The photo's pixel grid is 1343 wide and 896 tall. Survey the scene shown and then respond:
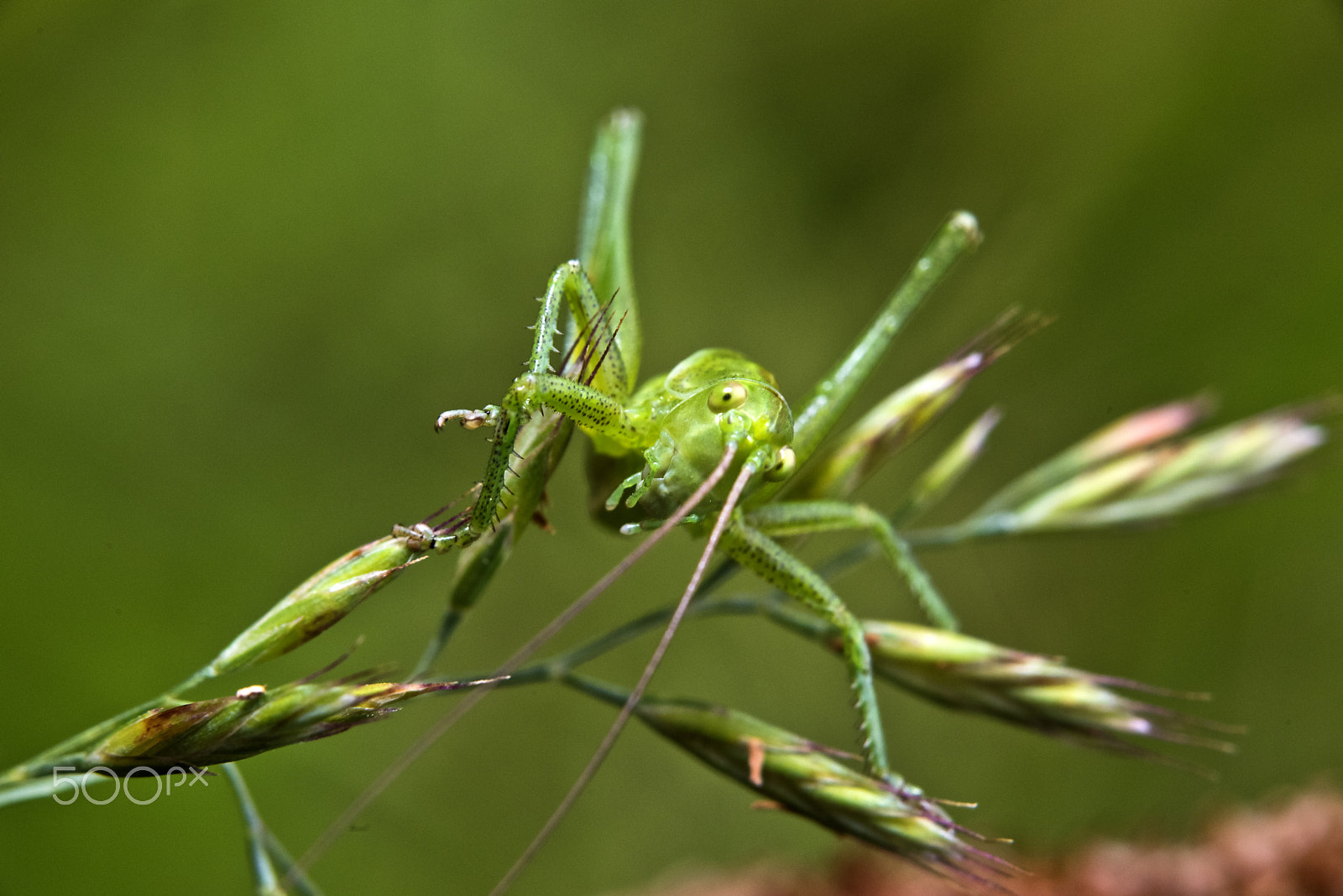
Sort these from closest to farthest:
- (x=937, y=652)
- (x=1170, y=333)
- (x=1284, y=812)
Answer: (x=937, y=652), (x=1284, y=812), (x=1170, y=333)

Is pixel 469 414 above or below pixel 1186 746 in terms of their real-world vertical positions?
below

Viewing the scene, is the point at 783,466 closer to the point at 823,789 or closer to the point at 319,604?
the point at 823,789

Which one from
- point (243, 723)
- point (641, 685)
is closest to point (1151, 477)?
point (641, 685)

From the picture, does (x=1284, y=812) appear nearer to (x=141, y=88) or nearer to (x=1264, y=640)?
(x=1264, y=640)

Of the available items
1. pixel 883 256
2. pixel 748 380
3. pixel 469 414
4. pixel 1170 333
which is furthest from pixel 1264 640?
pixel 469 414

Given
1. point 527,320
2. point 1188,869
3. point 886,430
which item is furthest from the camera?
point 527,320
